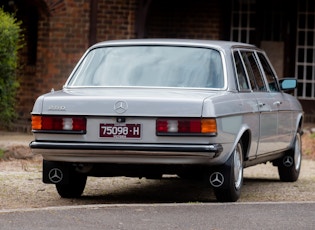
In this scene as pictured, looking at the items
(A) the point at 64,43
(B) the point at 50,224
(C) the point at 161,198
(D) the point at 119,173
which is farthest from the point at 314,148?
(B) the point at 50,224

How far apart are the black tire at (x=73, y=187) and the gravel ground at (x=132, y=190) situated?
0.27 feet

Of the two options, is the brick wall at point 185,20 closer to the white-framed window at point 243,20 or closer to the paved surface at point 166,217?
the white-framed window at point 243,20

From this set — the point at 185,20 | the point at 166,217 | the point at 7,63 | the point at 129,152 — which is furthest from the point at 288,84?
the point at 185,20

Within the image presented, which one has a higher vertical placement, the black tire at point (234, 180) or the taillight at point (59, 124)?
the taillight at point (59, 124)

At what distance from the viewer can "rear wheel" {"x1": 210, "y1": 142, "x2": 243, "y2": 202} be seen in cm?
971

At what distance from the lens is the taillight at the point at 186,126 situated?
9273mm

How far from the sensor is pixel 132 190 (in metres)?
11.5

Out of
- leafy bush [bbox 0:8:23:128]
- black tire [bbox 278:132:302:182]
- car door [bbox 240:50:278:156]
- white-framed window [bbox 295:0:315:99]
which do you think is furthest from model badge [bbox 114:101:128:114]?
white-framed window [bbox 295:0:315:99]

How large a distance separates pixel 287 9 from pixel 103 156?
13027mm

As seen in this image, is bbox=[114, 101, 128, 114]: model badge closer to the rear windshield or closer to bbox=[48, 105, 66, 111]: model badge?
Answer: bbox=[48, 105, 66, 111]: model badge


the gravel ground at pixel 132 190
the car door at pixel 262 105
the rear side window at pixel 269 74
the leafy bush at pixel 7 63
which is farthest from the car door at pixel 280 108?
the leafy bush at pixel 7 63

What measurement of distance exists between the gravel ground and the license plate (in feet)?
3.37

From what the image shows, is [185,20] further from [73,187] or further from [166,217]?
[166,217]

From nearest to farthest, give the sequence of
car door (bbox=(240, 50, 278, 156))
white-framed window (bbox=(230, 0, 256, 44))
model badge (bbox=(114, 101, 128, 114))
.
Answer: model badge (bbox=(114, 101, 128, 114)) → car door (bbox=(240, 50, 278, 156)) → white-framed window (bbox=(230, 0, 256, 44))
